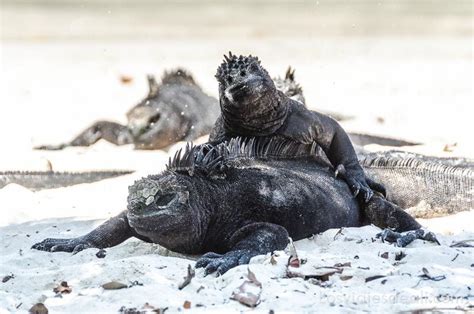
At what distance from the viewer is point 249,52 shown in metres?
19.5

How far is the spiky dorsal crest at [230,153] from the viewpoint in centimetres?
616

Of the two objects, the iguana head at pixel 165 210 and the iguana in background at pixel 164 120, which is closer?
the iguana head at pixel 165 210

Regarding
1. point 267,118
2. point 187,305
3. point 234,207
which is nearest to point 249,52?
point 267,118

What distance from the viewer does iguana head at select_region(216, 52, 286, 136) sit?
21.0 feet

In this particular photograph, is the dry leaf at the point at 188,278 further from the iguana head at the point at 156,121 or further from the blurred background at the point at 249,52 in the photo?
the iguana head at the point at 156,121

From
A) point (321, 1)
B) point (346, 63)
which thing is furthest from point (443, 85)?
point (321, 1)

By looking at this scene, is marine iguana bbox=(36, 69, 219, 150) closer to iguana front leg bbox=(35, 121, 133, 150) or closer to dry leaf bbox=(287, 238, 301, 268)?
iguana front leg bbox=(35, 121, 133, 150)

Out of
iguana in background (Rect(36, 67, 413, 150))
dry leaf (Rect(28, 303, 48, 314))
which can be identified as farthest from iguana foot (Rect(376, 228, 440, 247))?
iguana in background (Rect(36, 67, 413, 150))

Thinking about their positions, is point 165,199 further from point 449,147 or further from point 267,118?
point 449,147

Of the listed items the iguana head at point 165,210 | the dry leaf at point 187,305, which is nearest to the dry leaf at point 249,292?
the dry leaf at point 187,305

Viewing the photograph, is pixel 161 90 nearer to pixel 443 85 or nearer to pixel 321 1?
pixel 443 85

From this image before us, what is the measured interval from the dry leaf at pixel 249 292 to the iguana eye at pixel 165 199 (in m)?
0.78

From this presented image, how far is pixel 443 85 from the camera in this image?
52.2ft

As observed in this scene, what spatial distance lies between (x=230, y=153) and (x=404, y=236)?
1173 millimetres
